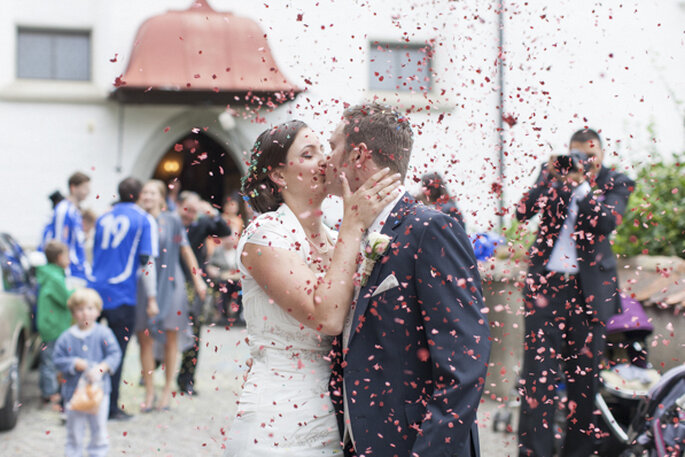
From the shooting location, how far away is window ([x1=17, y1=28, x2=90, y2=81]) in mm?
16656

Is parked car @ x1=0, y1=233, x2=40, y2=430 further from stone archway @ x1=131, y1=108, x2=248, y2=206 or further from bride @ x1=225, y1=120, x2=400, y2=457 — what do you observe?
stone archway @ x1=131, y1=108, x2=248, y2=206

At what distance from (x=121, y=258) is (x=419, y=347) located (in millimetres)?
5698

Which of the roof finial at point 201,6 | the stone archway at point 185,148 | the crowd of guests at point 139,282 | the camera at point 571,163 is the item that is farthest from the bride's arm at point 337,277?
the roof finial at point 201,6

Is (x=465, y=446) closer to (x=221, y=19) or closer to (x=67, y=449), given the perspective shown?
(x=67, y=449)

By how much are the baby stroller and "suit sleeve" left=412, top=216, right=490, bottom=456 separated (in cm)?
242

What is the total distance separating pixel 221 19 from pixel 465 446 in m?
14.7

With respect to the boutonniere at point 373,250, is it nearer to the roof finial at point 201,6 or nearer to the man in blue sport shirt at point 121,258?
the man in blue sport shirt at point 121,258

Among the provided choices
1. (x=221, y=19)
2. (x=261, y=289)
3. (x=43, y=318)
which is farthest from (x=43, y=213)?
(x=261, y=289)

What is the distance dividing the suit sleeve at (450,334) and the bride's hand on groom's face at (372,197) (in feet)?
0.67

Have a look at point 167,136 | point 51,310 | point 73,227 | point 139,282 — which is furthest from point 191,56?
point 51,310

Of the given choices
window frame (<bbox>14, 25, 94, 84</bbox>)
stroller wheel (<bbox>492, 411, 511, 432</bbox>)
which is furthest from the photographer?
window frame (<bbox>14, 25, 94, 84</bbox>)

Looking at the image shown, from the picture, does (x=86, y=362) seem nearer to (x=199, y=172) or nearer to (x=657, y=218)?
(x=657, y=218)

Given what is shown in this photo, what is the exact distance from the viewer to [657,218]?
24.6 feet

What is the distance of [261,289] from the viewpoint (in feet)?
9.90
